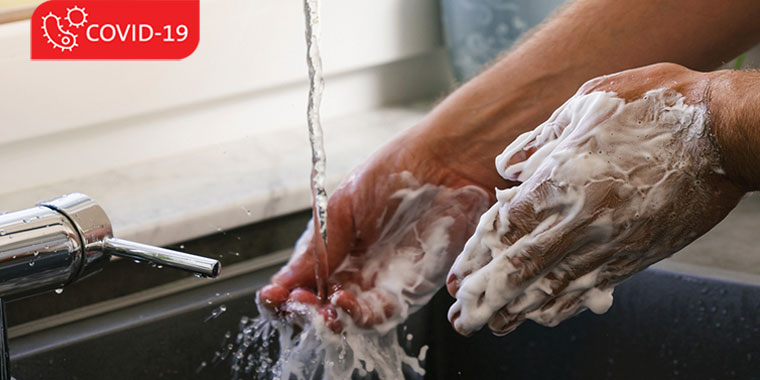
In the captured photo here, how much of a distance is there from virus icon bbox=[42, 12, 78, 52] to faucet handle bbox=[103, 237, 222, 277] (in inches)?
19.1

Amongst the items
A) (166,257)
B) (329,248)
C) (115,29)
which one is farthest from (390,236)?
(115,29)

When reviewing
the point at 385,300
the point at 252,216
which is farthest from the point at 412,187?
the point at 252,216

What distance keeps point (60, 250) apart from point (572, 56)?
0.47 metres

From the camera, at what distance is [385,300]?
2.35 feet

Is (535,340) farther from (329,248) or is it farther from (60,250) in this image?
(60,250)

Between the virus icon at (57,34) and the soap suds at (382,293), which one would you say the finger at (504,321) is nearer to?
the soap suds at (382,293)

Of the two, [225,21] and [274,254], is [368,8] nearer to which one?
[225,21]

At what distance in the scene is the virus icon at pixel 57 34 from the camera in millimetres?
904

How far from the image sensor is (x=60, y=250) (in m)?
0.47

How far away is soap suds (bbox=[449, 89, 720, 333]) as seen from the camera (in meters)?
0.51

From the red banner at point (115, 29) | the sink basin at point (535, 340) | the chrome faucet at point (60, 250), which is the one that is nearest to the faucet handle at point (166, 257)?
the chrome faucet at point (60, 250)

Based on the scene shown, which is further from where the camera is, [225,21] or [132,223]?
[225,21]

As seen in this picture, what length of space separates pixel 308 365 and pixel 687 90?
374 millimetres

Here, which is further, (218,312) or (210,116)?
(210,116)
